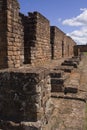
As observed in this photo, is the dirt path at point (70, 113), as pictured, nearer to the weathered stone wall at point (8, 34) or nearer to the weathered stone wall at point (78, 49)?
the weathered stone wall at point (8, 34)

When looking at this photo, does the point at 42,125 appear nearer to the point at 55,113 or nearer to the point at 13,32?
the point at 55,113

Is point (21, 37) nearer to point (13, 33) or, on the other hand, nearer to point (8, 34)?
point (13, 33)

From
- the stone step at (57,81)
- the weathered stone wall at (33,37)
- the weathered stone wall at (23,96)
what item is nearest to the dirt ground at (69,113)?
the weathered stone wall at (23,96)

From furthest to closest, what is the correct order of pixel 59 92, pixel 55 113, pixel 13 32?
pixel 13 32, pixel 59 92, pixel 55 113

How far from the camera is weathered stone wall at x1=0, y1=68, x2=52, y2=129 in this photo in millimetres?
4129

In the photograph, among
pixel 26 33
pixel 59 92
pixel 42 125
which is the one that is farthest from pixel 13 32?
pixel 42 125

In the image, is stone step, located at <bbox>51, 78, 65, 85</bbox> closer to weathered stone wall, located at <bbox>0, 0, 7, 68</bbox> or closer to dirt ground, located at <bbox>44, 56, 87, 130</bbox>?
dirt ground, located at <bbox>44, 56, 87, 130</bbox>

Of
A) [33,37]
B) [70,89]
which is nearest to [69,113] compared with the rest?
[70,89]

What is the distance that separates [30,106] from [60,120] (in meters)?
0.63

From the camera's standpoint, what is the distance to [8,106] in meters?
4.31

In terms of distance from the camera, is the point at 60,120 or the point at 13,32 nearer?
the point at 60,120

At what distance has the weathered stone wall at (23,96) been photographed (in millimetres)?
4129

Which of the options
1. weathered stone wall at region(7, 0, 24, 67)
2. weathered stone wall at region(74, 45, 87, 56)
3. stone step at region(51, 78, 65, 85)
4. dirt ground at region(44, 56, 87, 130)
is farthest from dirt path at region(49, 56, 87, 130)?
weathered stone wall at region(74, 45, 87, 56)

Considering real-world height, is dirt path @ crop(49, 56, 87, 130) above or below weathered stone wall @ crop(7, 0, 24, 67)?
below
